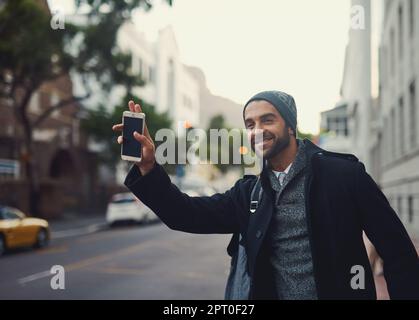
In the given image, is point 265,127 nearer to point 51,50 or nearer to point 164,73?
point 51,50

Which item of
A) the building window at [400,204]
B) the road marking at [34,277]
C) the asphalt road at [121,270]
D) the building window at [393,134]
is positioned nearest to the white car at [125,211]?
the asphalt road at [121,270]

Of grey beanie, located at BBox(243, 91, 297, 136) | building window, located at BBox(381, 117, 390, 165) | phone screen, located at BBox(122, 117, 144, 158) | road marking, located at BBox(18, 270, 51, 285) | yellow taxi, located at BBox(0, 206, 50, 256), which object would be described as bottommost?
road marking, located at BBox(18, 270, 51, 285)

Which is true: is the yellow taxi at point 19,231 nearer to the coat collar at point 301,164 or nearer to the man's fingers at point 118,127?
the man's fingers at point 118,127

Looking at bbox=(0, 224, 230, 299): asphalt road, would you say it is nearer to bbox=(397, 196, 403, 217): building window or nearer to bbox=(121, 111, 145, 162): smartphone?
bbox=(121, 111, 145, 162): smartphone

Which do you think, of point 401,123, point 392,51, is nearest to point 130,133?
point 401,123

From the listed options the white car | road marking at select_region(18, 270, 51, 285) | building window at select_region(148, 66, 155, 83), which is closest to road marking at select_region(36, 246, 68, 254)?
road marking at select_region(18, 270, 51, 285)

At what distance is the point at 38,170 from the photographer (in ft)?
109

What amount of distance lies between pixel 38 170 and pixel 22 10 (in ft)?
48.0

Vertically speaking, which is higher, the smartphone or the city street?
the smartphone

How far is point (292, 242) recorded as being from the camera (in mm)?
2107

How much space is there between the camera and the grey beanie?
2105 mm
